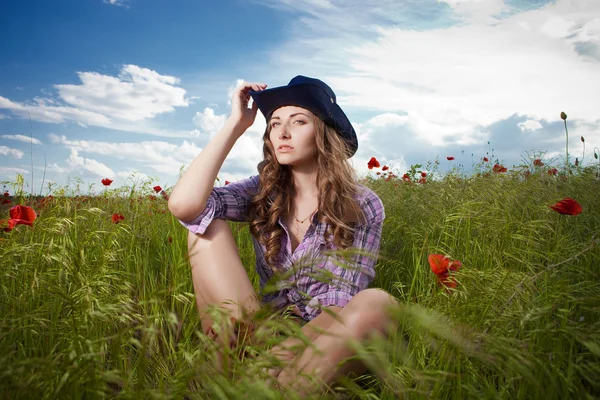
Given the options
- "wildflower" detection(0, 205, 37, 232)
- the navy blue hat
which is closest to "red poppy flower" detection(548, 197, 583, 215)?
the navy blue hat

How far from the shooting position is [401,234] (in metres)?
3.44

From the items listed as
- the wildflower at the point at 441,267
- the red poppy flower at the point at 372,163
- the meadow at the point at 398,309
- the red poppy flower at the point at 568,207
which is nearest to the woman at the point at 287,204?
the meadow at the point at 398,309

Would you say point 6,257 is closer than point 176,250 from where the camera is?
Yes

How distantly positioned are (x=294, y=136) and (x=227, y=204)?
54cm

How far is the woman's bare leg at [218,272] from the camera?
2.19 m

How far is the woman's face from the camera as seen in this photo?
2.55m

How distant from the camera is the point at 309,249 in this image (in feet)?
8.29

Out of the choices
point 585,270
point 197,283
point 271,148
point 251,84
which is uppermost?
point 251,84

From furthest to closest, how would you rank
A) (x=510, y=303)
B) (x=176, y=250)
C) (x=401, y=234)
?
(x=401, y=234)
(x=176, y=250)
(x=510, y=303)

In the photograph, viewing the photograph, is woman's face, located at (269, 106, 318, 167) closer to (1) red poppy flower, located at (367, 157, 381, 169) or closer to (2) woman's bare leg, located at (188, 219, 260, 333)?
(2) woman's bare leg, located at (188, 219, 260, 333)

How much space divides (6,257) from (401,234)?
8.30 ft

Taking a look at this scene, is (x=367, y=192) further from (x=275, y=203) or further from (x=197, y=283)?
(x=197, y=283)

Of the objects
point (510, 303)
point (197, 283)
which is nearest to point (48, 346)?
point (197, 283)

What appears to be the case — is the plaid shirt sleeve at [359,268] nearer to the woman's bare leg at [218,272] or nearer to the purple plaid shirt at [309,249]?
the purple plaid shirt at [309,249]
